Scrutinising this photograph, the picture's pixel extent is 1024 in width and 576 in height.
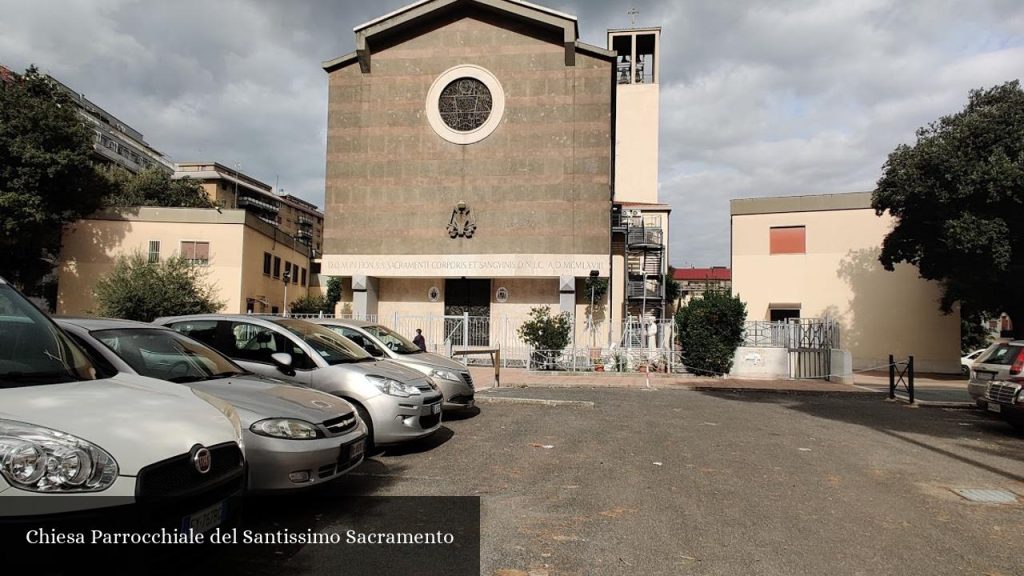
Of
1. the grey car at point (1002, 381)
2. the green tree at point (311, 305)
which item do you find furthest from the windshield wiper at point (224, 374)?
the green tree at point (311, 305)

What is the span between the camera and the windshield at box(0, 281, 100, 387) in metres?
3.33

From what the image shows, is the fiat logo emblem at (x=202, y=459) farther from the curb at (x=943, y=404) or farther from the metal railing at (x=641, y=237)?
the metal railing at (x=641, y=237)

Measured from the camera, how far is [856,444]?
8.77 m

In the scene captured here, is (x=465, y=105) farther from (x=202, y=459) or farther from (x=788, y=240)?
(x=202, y=459)

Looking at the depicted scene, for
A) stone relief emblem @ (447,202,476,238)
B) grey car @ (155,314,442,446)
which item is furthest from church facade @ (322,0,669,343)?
grey car @ (155,314,442,446)

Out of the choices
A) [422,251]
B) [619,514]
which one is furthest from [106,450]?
[422,251]

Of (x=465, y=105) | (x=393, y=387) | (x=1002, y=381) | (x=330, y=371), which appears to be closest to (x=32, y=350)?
(x=330, y=371)

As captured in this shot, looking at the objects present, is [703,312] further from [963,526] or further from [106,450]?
[106,450]

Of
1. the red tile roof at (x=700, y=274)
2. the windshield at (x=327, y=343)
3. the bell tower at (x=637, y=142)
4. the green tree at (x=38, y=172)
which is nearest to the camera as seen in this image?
the windshield at (x=327, y=343)

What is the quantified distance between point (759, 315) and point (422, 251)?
15956 millimetres

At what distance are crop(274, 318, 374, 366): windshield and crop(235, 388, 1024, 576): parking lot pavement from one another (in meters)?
1.31

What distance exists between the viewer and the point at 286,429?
480cm

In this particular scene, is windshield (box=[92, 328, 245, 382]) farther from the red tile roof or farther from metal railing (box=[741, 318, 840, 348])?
the red tile roof

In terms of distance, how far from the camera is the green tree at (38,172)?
1073 inches
